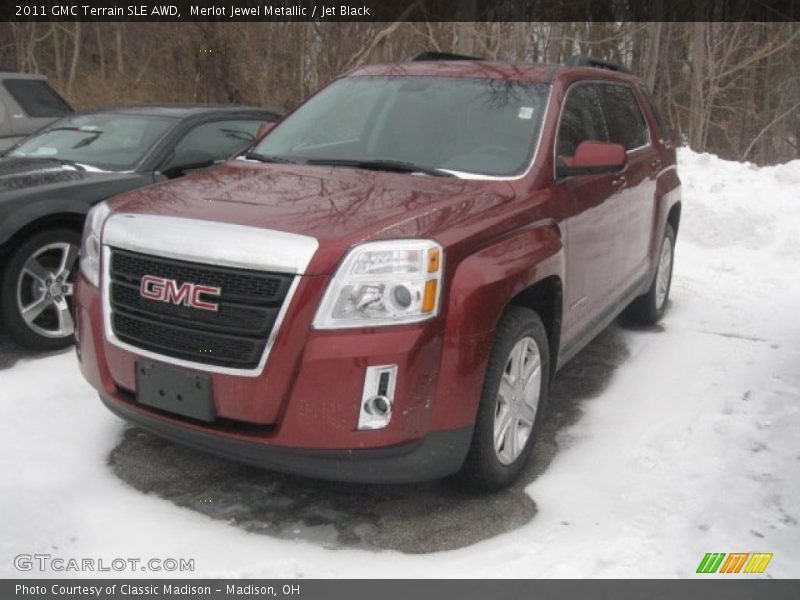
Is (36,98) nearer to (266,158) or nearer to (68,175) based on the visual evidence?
(68,175)

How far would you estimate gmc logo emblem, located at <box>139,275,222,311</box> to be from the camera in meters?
3.04

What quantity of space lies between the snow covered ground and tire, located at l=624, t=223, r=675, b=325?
0.90 feet

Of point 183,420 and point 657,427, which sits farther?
point 657,427

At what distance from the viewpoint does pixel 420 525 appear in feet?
10.8

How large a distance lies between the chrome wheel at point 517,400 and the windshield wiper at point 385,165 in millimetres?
942

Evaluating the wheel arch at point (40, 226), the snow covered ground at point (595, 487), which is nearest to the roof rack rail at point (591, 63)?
the snow covered ground at point (595, 487)

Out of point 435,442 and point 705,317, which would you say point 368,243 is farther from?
point 705,317

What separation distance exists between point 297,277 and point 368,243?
11.3 inches

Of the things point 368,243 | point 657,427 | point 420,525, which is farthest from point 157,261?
point 657,427

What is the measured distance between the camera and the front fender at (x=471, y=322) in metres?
3.02

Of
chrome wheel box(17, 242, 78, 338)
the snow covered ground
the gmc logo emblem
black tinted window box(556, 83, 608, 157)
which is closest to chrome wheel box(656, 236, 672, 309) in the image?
the snow covered ground

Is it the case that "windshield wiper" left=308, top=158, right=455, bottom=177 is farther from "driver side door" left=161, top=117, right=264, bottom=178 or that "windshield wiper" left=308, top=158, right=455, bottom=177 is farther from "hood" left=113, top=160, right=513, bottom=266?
"driver side door" left=161, top=117, right=264, bottom=178

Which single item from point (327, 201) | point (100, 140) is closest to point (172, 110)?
point (100, 140)

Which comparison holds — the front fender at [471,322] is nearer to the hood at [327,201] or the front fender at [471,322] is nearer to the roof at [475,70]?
the hood at [327,201]
